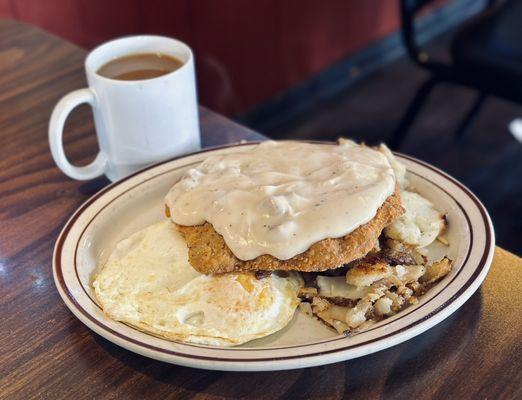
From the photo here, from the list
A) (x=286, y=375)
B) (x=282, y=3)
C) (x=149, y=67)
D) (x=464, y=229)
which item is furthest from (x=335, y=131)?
(x=286, y=375)

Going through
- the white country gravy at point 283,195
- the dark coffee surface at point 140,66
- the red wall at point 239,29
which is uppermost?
the dark coffee surface at point 140,66

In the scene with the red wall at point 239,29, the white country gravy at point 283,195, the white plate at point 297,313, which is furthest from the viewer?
the red wall at point 239,29

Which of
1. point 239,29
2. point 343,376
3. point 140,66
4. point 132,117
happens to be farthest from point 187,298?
point 239,29

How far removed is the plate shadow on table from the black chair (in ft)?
5.01

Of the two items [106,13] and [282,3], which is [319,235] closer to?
[106,13]

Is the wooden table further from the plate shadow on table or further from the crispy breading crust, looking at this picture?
the crispy breading crust

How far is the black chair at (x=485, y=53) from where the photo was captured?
7.01 ft

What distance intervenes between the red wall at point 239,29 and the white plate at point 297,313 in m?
1.51

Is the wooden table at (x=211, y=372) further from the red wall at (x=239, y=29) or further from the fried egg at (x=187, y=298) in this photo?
the red wall at (x=239, y=29)

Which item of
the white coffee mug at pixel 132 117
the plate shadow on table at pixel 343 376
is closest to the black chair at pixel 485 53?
the white coffee mug at pixel 132 117

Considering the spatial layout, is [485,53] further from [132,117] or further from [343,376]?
[343,376]

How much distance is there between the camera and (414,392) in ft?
2.51

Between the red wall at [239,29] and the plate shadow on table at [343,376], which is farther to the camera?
the red wall at [239,29]

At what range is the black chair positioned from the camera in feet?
7.01
